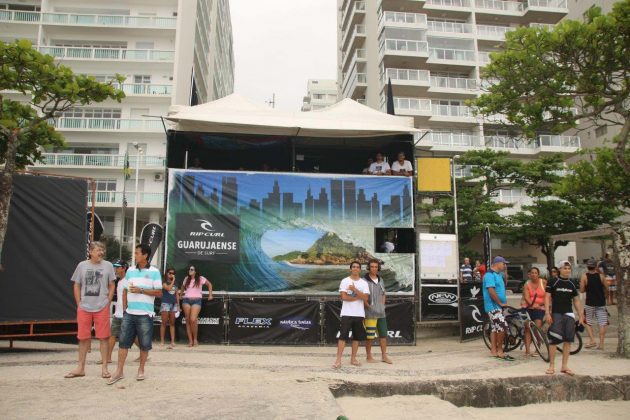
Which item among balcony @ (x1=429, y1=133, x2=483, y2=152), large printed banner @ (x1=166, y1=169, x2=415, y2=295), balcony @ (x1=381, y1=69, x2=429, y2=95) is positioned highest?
balcony @ (x1=381, y1=69, x2=429, y2=95)

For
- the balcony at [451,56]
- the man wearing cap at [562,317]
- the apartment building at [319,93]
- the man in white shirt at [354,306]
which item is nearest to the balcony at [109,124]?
the balcony at [451,56]

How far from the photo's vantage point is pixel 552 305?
796 cm

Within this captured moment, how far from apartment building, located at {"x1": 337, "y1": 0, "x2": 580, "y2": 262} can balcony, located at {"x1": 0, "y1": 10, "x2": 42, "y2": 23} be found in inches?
1053

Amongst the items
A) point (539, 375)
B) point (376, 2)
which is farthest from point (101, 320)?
point (376, 2)

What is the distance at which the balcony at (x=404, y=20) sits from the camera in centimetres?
4162

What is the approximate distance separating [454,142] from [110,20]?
27.7 metres

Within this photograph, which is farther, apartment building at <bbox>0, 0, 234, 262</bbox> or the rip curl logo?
apartment building at <bbox>0, 0, 234, 262</bbox>

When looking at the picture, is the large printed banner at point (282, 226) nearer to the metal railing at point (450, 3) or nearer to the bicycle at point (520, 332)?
the bicycle at point (520, 332)

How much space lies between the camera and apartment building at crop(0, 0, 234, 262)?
117 ft

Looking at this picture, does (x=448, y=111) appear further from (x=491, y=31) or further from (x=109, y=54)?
(x=109, y=54)

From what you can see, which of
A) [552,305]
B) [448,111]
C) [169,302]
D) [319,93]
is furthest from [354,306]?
[319,93]

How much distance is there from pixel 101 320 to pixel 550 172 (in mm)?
→ 30327

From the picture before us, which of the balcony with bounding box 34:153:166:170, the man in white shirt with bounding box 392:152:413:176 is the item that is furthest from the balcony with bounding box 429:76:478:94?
the man in white shirt with bounding box 392:152:413:176

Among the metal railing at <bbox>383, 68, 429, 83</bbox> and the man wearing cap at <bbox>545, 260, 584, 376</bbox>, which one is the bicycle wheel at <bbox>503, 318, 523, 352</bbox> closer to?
the man wearing cap at <bbox>545, 260, 584, 376</bbox>
